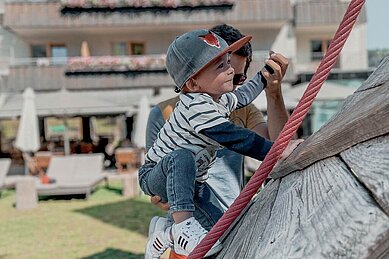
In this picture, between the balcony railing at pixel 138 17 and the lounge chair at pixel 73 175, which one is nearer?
the lounge chair at pixel 73 175

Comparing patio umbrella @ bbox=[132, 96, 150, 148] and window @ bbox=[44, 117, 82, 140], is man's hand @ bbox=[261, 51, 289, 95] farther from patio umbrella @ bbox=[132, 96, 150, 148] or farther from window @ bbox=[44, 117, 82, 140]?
window @ bbox=[44, 117, 82, 140]

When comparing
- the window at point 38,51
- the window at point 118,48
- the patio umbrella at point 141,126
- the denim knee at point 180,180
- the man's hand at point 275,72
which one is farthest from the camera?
the window at point 38,51

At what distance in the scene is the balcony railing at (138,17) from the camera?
28.2m

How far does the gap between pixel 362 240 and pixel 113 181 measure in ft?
56.1

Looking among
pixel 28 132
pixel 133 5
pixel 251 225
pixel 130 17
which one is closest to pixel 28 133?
pixel 28 132

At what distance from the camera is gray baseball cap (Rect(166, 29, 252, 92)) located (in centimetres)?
189

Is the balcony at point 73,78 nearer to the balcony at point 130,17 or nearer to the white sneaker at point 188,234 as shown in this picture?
the balcony at point 130,17

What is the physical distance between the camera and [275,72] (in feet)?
8.26

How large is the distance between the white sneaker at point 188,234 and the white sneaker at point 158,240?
0.53 feet

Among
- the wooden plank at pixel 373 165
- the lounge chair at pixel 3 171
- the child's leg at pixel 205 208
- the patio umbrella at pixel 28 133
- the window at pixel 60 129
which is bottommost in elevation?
the window at pixel 60 129

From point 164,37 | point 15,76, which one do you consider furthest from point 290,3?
point 15,76

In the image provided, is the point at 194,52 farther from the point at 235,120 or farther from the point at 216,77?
the point at 235,120

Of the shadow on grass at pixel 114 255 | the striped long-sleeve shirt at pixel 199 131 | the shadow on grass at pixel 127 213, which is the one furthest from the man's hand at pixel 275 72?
the shadow on grass at pixel 127 213

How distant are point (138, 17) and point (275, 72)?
26695 mm
